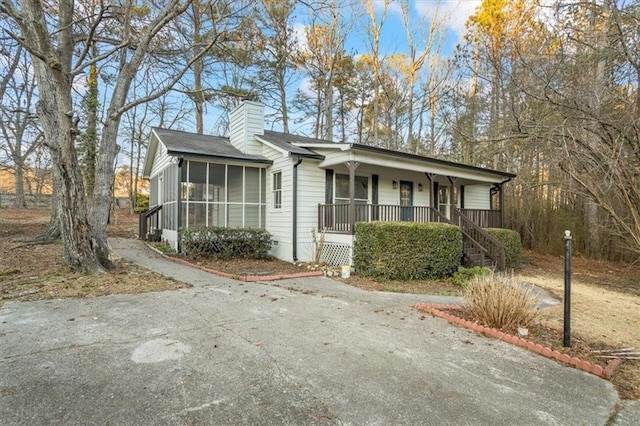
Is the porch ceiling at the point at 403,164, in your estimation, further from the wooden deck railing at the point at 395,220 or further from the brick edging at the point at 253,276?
the brick edging at the point at 253,276

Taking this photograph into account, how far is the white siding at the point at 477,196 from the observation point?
15.3m

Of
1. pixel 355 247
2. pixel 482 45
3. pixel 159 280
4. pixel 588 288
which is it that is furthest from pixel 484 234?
pixel 159 280

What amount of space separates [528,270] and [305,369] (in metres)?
10.2

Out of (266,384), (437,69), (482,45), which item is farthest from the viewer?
(437,69)

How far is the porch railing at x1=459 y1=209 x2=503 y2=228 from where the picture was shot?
1277cm

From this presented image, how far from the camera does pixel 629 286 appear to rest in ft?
29.1

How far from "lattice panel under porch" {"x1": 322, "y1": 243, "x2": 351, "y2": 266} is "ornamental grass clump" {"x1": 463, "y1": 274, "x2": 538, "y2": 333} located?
476cm

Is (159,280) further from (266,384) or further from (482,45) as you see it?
(482,45)

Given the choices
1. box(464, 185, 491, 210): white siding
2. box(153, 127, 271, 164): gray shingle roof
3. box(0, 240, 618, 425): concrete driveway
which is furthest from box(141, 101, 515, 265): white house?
box(0, 240, 618, 425): concrete driveway

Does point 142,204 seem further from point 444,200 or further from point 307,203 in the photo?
point 444,200

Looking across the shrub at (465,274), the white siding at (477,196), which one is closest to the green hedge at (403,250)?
the shrub at (465,274)

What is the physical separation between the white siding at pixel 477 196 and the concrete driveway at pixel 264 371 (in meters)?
11.5

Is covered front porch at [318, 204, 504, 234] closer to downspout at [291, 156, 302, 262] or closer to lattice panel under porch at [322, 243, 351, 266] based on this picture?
lattice panel under porch at [322, 243, 351, 266]

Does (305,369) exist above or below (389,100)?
below
